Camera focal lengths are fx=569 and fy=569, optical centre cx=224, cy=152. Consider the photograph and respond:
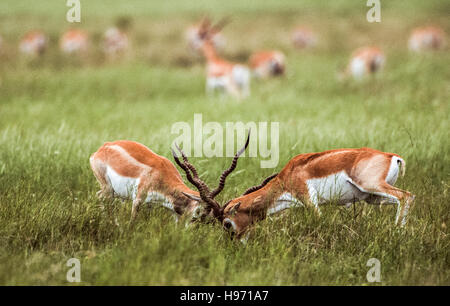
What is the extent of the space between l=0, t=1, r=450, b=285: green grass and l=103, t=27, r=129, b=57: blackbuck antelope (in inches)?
23.1

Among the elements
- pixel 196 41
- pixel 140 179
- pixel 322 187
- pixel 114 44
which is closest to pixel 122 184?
pixel 140 179

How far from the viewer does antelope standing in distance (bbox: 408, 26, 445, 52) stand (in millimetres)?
17469

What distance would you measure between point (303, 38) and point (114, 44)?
21.5 feet

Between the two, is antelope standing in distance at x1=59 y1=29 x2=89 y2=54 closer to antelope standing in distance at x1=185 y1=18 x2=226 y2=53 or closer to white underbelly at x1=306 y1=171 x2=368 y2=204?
antelope standing in distance at x1=185 y1=18 x2=226 y2=53

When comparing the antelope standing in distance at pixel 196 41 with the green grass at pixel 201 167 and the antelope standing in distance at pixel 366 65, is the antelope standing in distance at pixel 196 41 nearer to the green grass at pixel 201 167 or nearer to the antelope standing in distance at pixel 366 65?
the green grass at pixel 201 167

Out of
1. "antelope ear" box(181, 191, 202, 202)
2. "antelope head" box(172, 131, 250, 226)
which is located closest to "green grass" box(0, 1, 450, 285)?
"antelope head" box(172, 131, 250, 226)

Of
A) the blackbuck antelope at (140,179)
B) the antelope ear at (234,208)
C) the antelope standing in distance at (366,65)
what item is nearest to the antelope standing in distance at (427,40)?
the antelope standing in distance at (366,65)

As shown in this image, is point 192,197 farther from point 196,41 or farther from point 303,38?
point 303,38

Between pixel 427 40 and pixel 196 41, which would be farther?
pixel 427 40

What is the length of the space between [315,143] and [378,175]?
263 cm

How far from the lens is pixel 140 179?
507cm

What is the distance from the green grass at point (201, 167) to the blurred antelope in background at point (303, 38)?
7.46ft

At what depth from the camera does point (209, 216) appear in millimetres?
4789
